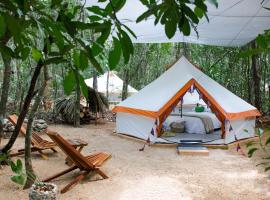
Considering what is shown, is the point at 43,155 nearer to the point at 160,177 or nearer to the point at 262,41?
the point at 160,177

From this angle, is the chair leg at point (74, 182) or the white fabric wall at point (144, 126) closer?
the chair leg at point (74, 182)

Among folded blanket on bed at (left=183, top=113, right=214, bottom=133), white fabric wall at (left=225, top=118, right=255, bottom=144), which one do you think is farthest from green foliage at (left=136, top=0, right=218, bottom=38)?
folded blanket on bed at (left=183, top=113, right=214, bottom=133)

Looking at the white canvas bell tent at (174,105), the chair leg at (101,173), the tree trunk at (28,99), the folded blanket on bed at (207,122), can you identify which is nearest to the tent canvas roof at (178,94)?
the white canvas bell tent at (174,105)

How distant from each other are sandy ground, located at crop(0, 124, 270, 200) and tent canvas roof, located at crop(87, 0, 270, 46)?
6.30 feet

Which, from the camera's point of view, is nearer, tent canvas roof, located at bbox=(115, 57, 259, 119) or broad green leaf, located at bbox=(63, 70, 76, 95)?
broad green leaf, located at bbox=(63, 70, 76, 95)

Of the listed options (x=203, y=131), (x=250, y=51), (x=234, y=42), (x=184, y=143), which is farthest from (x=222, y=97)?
(x=250, y=51)

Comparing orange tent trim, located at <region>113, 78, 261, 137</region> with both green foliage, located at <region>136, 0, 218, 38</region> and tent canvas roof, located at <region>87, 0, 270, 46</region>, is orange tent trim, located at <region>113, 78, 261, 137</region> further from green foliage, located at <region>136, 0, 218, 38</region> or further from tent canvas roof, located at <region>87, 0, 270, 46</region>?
green foliage, located at <region>136, 0, 218, 38</region>

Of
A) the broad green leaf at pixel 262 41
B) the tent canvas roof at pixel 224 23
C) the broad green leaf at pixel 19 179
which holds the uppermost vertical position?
the tent canvas roof at pixel 224 23

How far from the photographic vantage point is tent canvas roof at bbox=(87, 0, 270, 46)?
5113 mm

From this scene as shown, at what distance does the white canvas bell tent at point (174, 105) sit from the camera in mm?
7176

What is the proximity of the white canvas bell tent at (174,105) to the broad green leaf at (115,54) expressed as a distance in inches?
244

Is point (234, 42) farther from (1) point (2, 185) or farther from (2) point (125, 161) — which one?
(1) point (2, 185)

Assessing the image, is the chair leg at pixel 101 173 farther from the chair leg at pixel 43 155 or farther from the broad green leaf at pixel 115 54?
the broad green leaf at pixel 115 54

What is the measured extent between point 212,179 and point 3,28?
4.67 meters
